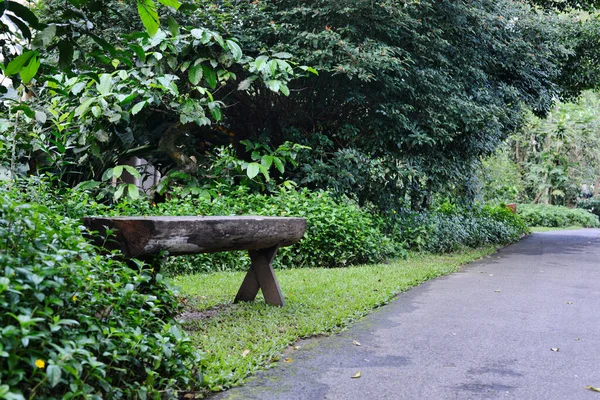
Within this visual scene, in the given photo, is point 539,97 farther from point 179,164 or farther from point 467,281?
point 179,164

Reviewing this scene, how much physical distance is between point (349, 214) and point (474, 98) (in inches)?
160

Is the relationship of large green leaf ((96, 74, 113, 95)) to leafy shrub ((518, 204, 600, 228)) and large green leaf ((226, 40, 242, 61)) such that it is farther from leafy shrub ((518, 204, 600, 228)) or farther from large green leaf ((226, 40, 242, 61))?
leafy shrub ((518, 204, 600, 228))

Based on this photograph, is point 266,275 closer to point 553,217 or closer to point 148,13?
point 148,13

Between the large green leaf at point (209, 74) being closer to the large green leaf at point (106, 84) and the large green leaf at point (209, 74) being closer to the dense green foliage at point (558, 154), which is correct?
the large green leaf at point (106, 84)

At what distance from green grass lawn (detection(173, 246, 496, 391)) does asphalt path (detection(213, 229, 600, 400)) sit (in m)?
0.14

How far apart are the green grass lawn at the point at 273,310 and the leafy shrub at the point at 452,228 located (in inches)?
96.7

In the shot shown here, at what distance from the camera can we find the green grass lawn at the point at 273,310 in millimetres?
3668

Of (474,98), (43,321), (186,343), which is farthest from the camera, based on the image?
(474,98)

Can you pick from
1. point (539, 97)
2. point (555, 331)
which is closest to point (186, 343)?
point (555, 331)

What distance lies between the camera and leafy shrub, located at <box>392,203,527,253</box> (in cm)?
1062

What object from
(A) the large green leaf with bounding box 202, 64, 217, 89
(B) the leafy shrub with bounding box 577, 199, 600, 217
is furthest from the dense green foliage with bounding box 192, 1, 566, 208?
(B) the leafy shrub with bounding box 577, 199, 600, 217

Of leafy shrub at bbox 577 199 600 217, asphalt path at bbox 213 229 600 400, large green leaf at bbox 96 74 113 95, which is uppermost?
large green leaf at bbox 96 74 113 95

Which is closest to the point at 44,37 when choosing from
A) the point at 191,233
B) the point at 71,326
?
the point at 71,326

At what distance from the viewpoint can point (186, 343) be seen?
304 cm
